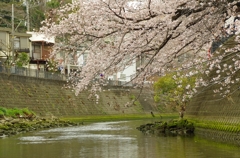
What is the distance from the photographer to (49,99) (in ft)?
145

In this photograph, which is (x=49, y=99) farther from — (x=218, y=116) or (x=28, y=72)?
(x=218, y=116)

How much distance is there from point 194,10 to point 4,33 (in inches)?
1706

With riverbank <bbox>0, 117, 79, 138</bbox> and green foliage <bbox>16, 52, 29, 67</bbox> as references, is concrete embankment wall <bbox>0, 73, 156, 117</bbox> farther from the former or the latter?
green foliage <bbox>16, 52, 29, 67</bbox>

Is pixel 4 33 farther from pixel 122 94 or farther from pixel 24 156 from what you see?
pixel 24 156

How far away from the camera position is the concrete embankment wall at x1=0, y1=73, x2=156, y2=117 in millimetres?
38400

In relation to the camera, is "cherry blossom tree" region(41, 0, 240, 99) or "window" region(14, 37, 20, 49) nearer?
"cherry blossom tree" region(41, 0, 240, 99)

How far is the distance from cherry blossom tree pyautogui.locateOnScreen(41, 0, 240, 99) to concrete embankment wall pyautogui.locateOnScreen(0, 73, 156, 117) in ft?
80.5

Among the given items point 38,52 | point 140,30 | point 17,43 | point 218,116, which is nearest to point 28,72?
point 17,43

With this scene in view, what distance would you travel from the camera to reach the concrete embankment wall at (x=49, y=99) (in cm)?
3840

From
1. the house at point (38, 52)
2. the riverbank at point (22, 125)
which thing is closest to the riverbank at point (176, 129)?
the riverbank at point (22, 125)

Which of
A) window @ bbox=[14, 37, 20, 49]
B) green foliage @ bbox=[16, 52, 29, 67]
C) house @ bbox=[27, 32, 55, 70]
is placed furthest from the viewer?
house @ bbox=[27, 32, 55, 70]

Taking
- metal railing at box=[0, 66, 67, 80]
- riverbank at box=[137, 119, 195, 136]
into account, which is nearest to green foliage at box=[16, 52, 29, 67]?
metal railing at box=[0, 66, 67, 80]

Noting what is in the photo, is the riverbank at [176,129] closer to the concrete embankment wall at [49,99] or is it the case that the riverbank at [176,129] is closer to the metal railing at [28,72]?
the concrete embankment wall at [49,99]

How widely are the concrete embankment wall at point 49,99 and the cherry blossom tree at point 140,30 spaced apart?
24.5 meters
